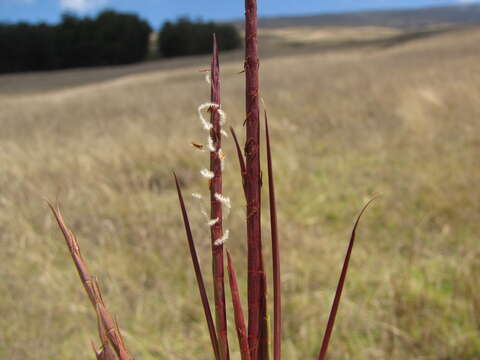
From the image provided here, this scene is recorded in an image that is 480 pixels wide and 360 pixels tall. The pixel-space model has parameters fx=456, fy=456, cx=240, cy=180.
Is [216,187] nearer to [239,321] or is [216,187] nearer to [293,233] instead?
[239,321]

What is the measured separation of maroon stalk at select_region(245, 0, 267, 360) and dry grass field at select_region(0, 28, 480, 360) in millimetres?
373

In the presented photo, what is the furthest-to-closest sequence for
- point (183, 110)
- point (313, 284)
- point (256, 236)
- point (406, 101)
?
point (183, 110) < point (406, 101) < point (313, 284) < point (256, 236)

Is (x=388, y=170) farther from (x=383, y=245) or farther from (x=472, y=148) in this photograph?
(x=383, y=245)

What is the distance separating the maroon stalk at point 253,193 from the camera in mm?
304

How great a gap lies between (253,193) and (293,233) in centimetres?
240

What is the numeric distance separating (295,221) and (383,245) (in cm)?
59

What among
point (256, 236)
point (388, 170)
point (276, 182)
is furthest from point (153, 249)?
point (256, 236)

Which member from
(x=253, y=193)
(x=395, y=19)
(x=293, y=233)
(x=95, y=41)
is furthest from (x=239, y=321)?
(x=395, y=19)

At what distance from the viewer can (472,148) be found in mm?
3717

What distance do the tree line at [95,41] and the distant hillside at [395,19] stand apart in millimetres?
10424

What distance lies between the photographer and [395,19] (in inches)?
1944

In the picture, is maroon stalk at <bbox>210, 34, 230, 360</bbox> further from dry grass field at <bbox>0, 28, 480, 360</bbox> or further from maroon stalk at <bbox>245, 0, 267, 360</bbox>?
dry grass field at <bbox>0, 28, 480, 360</bbox>

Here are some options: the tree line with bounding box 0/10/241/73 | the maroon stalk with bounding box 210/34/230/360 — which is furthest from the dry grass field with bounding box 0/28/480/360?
the tree line with bounding box 0/10/241/73

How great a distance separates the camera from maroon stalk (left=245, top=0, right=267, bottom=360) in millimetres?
304
